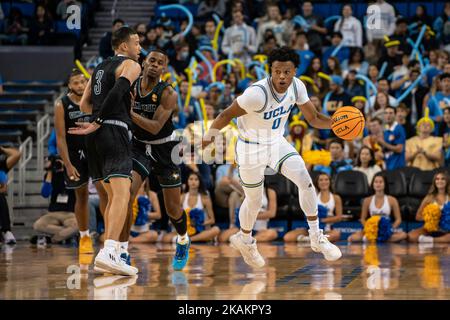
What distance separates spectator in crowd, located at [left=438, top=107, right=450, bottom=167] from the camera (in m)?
14.9

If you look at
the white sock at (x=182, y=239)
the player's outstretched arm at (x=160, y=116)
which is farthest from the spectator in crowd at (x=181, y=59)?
the player's outstretched arm at (x=160, y=116)

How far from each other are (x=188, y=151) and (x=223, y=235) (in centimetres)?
157

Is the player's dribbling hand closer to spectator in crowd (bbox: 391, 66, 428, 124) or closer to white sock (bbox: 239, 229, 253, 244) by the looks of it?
white sock (bbox: 239, 229, 253, 244)

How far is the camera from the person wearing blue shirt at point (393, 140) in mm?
14938

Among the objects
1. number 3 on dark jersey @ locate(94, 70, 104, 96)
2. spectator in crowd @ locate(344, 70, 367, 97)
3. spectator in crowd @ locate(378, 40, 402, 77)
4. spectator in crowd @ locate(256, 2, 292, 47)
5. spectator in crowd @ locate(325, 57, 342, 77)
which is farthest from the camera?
spectator in crowd @ locate(256, 2, 292, 47)

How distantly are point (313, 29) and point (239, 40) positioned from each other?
159cm

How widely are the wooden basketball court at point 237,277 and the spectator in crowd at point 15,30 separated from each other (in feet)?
27.1

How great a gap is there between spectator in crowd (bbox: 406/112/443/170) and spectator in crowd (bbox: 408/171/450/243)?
38.7 inches

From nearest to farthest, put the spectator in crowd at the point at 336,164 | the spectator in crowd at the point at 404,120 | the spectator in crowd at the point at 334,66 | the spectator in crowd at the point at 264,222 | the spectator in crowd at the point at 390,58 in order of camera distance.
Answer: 1. the spectator in crowd at the point at 264,222
2. the spectator in crowd at the point at 336,164
3. the spectator in crowd at the point at 404,120
4. the spectator in crowd at the point at 334,66
5. the spectator in crowd at the point at 390,58

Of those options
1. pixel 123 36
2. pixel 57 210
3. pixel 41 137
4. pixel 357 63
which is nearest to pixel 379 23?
pixel 357 63

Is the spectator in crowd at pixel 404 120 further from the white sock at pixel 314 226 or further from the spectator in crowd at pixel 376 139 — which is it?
the white sock at pixel 314 226

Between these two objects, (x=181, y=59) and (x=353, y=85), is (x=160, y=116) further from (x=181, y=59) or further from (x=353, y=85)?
(x=181, y=59)

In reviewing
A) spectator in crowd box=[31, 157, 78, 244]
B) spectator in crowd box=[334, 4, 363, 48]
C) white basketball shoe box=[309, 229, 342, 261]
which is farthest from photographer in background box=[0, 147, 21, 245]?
spectator in crowd box=[334, 4, 363, 48]

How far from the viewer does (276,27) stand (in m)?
18.5
